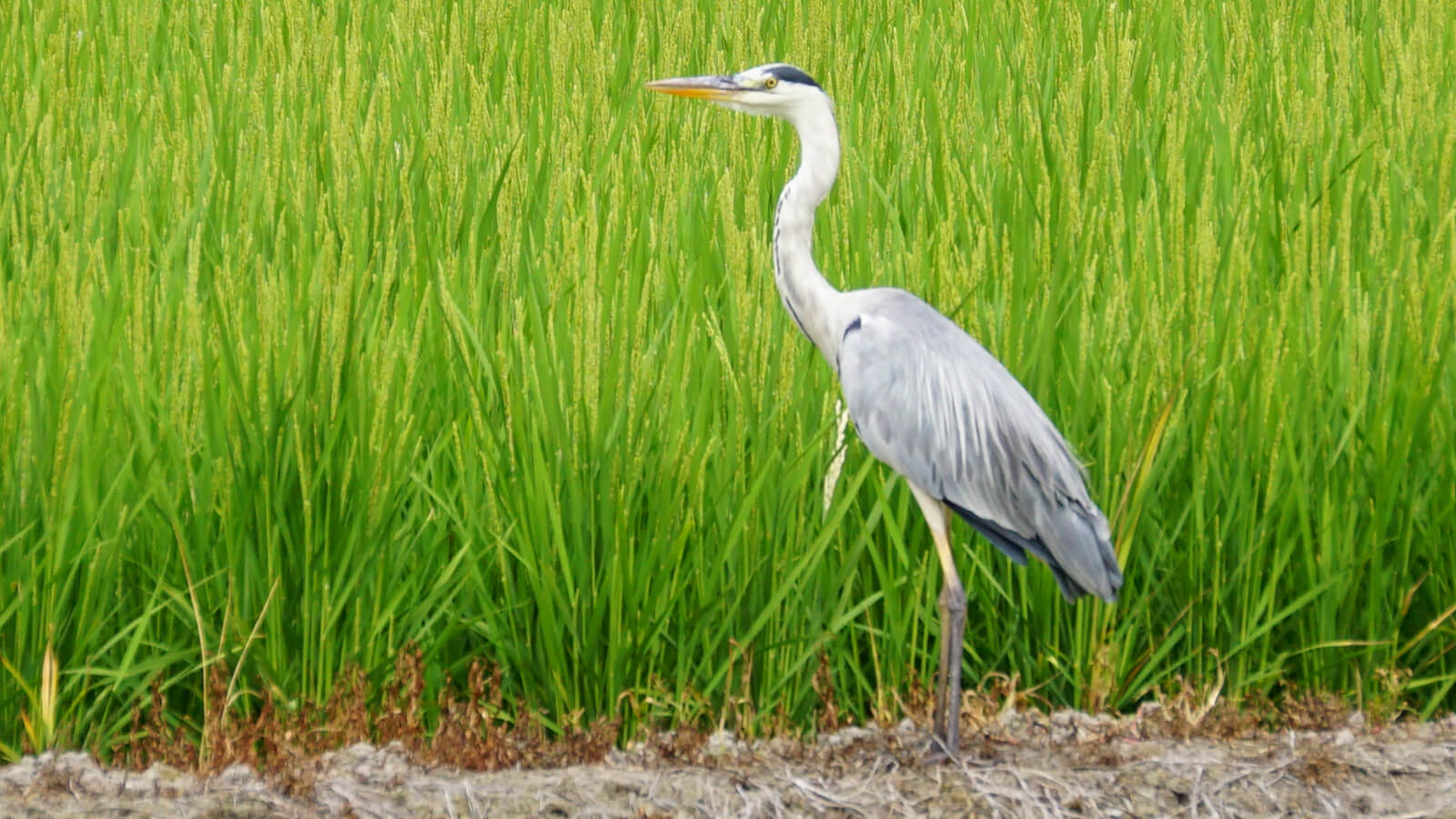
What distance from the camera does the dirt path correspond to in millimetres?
2414

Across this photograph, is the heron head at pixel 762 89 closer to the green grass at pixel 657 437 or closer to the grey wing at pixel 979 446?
the green grass at pixel 657 437

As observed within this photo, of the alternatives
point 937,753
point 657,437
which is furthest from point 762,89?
point 937,753

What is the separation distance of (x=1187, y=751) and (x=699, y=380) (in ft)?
3.60

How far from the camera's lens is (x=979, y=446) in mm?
2705

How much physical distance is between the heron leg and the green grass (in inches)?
6.0

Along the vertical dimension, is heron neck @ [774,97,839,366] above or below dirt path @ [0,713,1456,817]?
above

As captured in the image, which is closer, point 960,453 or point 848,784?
point 848,784

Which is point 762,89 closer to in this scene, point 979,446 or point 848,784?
point 979,446

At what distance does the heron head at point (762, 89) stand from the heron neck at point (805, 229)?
0.06 metres

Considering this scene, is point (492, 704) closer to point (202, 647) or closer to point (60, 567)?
point (202, 647)

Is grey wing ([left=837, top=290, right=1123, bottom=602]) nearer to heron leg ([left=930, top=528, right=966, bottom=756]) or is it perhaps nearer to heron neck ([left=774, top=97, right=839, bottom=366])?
heron leg ([left=930, top=528, right=966, bottom=756])

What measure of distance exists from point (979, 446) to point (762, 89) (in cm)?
87

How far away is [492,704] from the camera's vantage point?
2.66 meters

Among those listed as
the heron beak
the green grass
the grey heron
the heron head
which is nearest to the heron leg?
the grey heron
